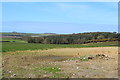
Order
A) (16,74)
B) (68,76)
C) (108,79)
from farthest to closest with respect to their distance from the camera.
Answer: (16,74), (68,76), (108,79)

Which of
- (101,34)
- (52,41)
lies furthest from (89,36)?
(52,41)

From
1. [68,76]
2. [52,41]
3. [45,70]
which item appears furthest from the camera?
[52,41]

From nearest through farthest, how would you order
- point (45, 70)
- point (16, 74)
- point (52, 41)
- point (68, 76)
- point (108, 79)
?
1. point (108, 79)
2. point (68, 76)
3. point (16, 74)
4. point (45, 70)
5. point (52, 41)

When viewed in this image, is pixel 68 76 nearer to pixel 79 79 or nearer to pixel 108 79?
pixel 79 79

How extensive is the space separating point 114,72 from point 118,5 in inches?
110

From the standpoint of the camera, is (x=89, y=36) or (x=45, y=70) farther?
(x=89, y=36)

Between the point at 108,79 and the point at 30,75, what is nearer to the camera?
the point at 108,79

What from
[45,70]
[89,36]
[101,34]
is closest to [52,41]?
[89,36]

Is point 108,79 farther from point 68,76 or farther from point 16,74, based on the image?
point 16,74

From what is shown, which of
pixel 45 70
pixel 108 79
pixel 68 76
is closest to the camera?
pixel 108 79

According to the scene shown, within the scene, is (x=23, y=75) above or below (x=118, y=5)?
below

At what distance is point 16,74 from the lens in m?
8.42

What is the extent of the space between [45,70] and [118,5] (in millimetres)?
4148

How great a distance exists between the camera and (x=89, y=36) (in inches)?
2351
